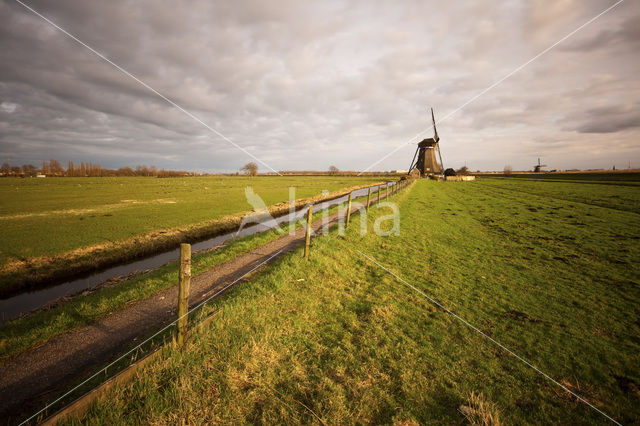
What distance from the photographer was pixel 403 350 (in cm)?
514

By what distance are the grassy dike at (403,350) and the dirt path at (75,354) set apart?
185cm

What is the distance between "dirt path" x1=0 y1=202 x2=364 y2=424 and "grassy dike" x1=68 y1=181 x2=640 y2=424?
6.08 feet

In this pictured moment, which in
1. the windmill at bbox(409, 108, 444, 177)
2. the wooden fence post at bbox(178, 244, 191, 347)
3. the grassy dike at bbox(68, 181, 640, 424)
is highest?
the windmill at bbox(409, 108, 444, 177)

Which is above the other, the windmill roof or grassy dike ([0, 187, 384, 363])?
the windmill roof

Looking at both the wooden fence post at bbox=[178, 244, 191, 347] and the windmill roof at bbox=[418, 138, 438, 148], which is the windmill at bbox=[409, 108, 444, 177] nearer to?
the windmill roof at bbox=[418, 138, 438, 148]

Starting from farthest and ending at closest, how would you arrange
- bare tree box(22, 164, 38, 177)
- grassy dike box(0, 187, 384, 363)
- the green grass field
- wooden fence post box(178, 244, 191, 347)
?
1. bare tree box(22, 164, 38, 177)
2. the green grass field
3. grassy dike box(0, 187, 384, 363)
4. wooden fence post box(178, 244, 191, 347)

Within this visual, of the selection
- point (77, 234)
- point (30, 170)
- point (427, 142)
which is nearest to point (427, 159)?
point (427, 142)

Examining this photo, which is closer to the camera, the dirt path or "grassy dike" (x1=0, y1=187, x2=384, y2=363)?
the dirt path

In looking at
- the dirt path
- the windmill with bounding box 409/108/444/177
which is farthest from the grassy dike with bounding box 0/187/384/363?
the windmill with bounding box 409/108/444/177

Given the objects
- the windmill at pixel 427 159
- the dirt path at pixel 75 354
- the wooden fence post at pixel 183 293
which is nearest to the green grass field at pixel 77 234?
the dirt path at pixel 75 354

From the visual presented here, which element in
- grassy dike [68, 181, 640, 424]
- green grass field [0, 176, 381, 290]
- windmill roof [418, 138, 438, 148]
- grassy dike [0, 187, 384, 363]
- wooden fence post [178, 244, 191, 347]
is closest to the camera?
grassy dike [68, 181, 640, 424]

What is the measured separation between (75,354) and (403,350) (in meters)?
7.15

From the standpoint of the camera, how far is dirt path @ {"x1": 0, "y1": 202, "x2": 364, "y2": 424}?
13.8 feet

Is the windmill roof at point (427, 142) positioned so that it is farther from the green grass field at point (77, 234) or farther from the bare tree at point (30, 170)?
the bare tree at point (30, 170)
